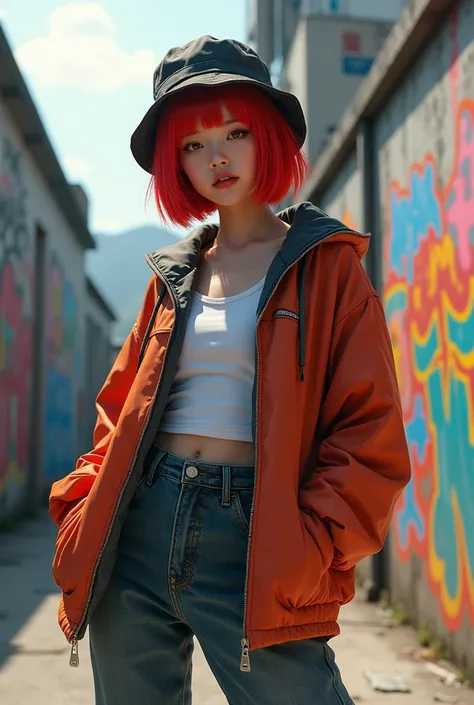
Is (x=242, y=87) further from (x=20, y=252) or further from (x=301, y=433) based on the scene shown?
(x=20, y=252)

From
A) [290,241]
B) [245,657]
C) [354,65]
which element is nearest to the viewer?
[245,657]

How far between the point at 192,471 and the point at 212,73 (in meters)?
0.88

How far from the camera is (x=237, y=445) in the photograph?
161cm

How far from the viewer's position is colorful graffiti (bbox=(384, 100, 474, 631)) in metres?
3.38

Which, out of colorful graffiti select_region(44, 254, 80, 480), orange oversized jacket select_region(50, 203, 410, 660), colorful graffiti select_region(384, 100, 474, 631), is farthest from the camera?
colorful graffiti select_region(44, 254, 80, 480)

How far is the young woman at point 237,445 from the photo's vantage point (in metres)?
1.44

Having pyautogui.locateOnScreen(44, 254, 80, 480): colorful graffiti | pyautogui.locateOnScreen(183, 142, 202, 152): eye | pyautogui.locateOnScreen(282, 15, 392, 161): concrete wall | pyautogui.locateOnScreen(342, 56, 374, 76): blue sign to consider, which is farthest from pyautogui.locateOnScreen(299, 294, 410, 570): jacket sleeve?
pyautogui.locateOnScreen(342, 56, 374, 76): blue sign

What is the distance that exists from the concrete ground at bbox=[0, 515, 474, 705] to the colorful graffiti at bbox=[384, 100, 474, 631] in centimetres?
34

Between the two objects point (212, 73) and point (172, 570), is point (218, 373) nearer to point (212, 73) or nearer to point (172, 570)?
point (172, 570)

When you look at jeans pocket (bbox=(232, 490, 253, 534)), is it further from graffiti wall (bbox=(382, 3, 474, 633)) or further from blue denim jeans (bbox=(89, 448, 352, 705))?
graffiti wall (bbox=(382, 3, 474, 633))

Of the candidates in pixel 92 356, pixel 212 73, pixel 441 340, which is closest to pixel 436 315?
pixel 441 340

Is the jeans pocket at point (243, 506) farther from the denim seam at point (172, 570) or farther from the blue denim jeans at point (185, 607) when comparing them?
the denim seam at point (172, 570)

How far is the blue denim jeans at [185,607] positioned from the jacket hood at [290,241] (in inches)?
17.5

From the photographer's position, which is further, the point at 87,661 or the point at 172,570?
the point at 87,661
